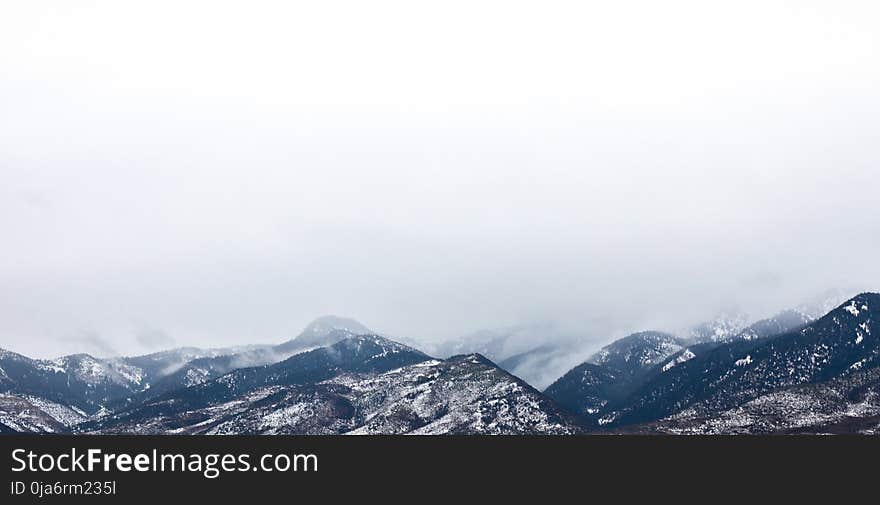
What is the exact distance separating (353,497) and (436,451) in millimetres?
26064

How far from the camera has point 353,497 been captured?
10775 cm

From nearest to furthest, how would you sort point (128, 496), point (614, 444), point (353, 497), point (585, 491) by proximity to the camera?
point (128, 496) → point (353, 497) → point (585, 491) → point (614, 444)

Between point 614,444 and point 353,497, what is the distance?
180 ft

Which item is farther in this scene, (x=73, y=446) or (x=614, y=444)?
(x=614, y=444)

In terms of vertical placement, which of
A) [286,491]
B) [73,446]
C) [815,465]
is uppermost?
[73,446]

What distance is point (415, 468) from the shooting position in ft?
412

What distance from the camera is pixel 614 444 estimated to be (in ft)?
474

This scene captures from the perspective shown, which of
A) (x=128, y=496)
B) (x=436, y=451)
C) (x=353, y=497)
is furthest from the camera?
(x=436, y=451)

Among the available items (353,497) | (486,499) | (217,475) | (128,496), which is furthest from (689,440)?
(128,496)

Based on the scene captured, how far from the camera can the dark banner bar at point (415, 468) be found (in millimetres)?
101375

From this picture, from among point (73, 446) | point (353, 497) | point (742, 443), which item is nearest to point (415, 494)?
point (353, 497)

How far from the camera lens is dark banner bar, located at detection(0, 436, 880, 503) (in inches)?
3991

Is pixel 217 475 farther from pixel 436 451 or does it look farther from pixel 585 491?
pixel 585 491

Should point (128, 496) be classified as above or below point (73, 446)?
below
